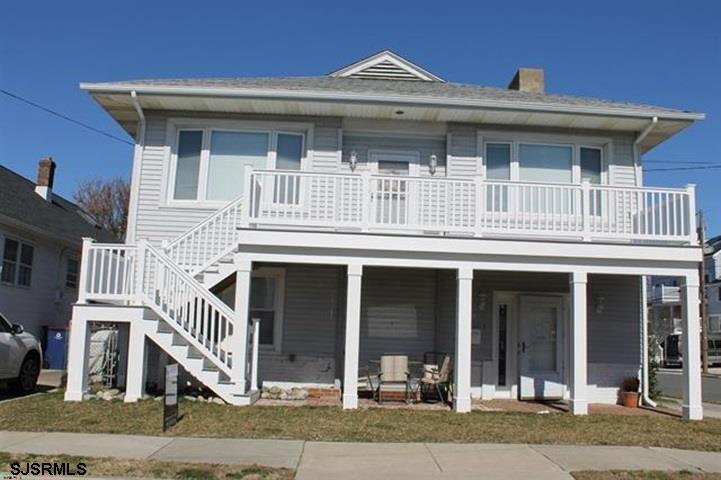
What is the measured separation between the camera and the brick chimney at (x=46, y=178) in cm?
2373

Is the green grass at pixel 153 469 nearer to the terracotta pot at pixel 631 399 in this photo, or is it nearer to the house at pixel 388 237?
the house at pixel 388 237

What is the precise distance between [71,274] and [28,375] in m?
11.0

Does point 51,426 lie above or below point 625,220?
below

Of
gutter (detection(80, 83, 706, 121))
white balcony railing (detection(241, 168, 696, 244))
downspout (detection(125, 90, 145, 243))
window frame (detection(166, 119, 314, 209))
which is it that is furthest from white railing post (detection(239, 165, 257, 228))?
downspout (detection(125, 90, 145, 243))

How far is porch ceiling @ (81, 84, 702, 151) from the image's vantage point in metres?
12.1

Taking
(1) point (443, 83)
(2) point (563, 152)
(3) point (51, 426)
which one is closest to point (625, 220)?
(2) point (563, 152)

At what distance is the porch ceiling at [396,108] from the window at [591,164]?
564 mm

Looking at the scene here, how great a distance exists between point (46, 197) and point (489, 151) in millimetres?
17422

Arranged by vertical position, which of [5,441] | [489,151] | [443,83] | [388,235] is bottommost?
[5,441]

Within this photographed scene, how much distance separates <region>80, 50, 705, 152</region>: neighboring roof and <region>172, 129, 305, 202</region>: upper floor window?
0.55 metres

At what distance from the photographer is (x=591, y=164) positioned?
1356cm

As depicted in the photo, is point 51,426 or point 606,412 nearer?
point 51,426

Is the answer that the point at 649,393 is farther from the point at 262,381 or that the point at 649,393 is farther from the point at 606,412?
the point at 262,381

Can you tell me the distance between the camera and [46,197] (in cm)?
2372
